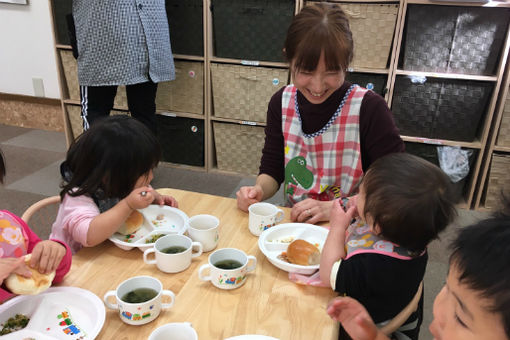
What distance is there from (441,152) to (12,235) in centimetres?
250

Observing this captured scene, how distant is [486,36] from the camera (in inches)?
91.2

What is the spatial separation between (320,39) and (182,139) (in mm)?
2177

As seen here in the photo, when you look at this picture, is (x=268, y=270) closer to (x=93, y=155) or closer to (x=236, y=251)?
(x=236, y=251)

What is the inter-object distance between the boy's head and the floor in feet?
4.86

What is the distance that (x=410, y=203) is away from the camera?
2.65 feet

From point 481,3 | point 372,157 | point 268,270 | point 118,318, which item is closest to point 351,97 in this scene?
point 372,157

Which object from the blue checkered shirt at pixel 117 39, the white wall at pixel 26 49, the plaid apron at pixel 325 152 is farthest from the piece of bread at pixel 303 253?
the white wall at pixel 26 49

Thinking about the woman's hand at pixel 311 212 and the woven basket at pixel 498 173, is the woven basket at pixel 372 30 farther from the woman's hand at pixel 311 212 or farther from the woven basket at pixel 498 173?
the woman's hand at pixel 311 212

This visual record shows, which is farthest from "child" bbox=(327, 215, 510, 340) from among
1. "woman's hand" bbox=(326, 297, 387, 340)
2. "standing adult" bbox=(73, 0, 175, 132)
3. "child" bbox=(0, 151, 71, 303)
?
"standing adult" bbox=(73, 0, 175, 132)

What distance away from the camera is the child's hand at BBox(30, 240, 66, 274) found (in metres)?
0.76

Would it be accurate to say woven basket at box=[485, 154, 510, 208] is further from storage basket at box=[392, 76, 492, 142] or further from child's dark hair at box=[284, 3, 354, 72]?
child's dark hair at box=[284, 3, 354, 72]

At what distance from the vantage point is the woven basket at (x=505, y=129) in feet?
7.88

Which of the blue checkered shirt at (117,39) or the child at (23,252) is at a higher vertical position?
the blue checkered shirt at (117,39)

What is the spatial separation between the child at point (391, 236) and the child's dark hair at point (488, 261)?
24 centimetres
